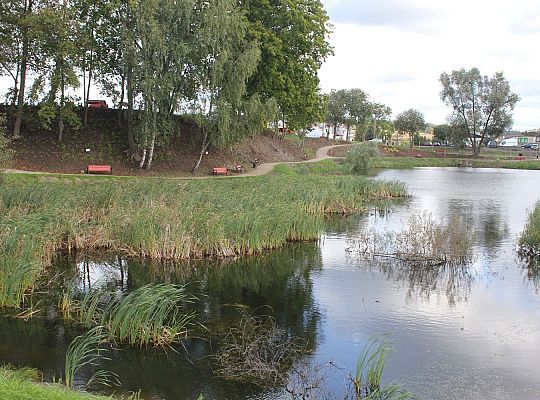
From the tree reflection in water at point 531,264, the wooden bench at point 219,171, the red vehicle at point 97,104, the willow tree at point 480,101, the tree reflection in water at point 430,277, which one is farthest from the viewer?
the willow tree at point 480,101

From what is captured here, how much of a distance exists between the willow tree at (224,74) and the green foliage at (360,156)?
15.9 m

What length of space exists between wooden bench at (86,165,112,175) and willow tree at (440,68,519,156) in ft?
200

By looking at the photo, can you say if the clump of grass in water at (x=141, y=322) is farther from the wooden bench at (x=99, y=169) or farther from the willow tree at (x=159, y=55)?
the willow tree at (x=159, y=55)

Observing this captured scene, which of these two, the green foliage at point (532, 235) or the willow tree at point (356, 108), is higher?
the willow tree at point (356, 108)

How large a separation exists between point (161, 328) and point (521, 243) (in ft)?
42.4

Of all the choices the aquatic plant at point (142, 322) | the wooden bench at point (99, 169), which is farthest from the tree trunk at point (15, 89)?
the aquatic plant at point (142, 322)

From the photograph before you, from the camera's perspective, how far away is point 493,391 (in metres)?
7.98

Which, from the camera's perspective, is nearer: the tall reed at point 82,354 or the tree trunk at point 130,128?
the tall reed at point 82,354

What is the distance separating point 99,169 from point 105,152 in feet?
14.1

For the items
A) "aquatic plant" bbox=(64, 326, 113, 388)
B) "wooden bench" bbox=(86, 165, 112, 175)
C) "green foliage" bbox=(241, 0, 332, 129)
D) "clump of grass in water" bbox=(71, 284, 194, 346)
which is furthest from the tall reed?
"green foliage" bbox=(241, 0, 332, 129)

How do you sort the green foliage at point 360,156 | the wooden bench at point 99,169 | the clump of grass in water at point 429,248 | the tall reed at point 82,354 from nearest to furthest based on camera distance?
1. the tall reed at point 82,354
2. the clump of grass in water at point 429,248
3. the wooden bench at point 99,169
4. the green foliage at point 360,156

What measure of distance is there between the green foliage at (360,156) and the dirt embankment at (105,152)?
10389 mm

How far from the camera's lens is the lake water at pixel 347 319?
321 inches

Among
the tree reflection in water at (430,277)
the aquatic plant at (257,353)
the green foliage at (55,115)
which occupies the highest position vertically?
the green foliage at (55,115)
